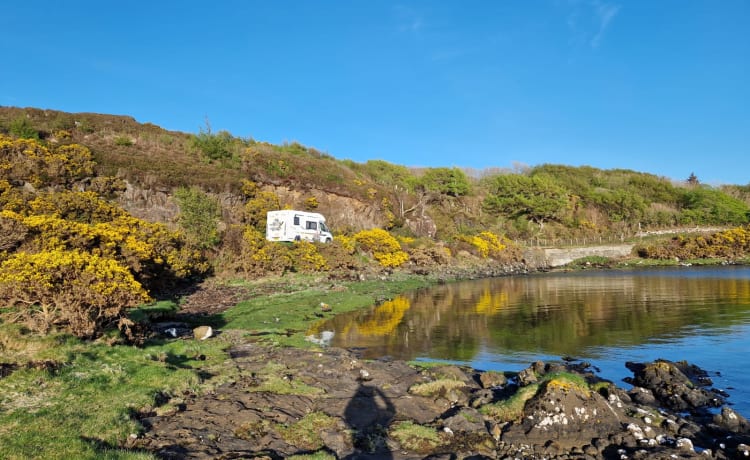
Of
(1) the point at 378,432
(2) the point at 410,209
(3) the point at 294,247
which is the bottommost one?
(1) the point at 378,432

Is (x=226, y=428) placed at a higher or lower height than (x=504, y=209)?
lower

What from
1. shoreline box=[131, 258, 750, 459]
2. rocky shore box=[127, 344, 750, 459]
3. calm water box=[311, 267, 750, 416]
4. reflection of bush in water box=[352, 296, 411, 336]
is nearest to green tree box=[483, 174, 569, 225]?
calm water box=[311, 267, 750, 416]

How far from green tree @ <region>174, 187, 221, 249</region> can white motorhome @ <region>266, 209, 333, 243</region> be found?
14.5 feet

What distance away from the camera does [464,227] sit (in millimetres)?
60688

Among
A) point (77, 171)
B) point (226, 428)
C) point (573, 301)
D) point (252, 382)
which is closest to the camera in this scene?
point (226, 428)

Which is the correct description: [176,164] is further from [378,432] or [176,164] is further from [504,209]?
[504,209]

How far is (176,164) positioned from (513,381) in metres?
38.3

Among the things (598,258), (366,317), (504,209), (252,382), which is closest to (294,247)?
(366,317)

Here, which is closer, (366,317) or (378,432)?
(378,432)

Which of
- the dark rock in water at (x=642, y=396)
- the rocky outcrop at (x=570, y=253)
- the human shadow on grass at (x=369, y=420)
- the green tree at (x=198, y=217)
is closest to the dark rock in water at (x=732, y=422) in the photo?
the dark rock in water at (x=642, y=396)

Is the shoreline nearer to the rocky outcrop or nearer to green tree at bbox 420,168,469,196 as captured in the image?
the rocky outcrop

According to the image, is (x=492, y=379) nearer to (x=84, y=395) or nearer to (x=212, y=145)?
(x=84, y=395)

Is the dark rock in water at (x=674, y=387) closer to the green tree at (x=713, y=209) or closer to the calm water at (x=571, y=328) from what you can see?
the calm water at (x=571, y=328)

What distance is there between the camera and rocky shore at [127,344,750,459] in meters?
6.93
